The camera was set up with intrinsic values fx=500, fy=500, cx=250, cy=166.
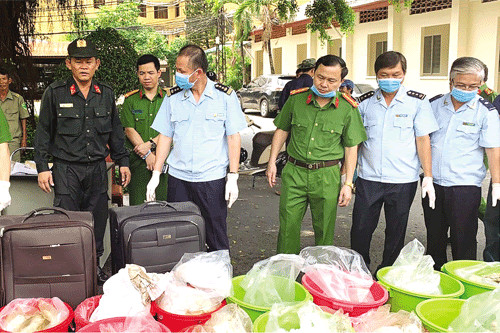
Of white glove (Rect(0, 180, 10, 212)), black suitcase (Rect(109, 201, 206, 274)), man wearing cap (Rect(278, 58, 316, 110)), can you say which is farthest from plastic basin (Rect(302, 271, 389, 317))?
man wearing cap (Rect(278, 58, 316, 110))

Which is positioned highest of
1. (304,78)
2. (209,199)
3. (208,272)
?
(304,78)

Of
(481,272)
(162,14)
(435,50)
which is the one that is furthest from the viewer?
(162,14)

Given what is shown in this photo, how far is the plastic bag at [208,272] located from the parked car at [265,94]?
15.4 meters

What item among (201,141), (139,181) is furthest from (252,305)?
(139,181)

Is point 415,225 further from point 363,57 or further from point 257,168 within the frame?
point 363,57

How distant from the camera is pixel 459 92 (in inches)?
131

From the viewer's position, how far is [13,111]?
6.15 m

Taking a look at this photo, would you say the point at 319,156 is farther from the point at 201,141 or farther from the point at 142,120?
the point at 142,120

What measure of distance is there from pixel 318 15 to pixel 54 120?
5.36m

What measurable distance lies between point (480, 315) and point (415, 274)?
482 mm

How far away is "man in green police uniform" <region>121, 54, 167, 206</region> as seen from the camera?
4.21 metres

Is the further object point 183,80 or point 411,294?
point 183,80

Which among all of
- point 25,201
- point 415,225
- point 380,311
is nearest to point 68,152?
point 25,201

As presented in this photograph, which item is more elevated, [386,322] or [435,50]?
[435,50]
